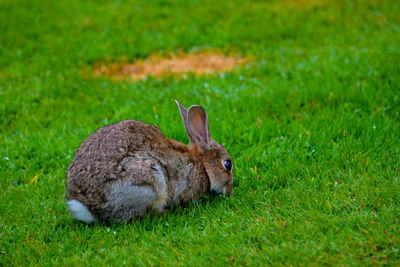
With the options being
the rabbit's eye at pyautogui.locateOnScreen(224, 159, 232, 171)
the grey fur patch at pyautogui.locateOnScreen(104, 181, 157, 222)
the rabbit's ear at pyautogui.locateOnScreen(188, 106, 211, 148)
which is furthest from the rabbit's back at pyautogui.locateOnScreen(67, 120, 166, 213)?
the rabbit's eye at pyautogui.locateOnScreen(224, 159, 232, 171)

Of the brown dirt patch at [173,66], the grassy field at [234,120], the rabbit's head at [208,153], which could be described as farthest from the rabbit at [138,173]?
the brown dirt patch at [173,66]

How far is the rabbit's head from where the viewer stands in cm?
633

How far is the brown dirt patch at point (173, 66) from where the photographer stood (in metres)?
10.2

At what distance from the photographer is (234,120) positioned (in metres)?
7.72

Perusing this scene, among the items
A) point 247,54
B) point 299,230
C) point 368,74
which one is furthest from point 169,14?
point 299,230

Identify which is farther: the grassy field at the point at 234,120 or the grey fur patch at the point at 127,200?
the grey fur patch at the point at 127,200

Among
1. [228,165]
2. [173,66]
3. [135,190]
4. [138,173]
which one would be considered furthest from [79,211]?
[173,66]

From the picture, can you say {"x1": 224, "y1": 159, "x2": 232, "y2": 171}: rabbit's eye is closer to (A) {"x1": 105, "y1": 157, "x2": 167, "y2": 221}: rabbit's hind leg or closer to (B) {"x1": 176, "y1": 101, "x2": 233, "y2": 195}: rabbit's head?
(B) {"x1": 176, "y1": 101, "x2": 233, "y2": 195}: rabbit's head

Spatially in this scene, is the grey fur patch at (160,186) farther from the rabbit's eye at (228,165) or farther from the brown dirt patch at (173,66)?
the brown dirt patch at (173,66)

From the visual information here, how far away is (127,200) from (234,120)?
114 inches

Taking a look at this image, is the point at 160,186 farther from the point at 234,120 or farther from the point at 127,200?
the point at 234,120

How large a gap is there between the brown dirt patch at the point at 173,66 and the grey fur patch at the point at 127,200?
4892mm

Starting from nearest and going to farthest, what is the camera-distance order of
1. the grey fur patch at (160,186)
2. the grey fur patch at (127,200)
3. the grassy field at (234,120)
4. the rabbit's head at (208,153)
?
the grassy field at (234,120), the grey fur patch at (127,200), the grey fur patch at (160,186), the rabbit's head at (208,153)

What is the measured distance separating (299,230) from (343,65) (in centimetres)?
498
